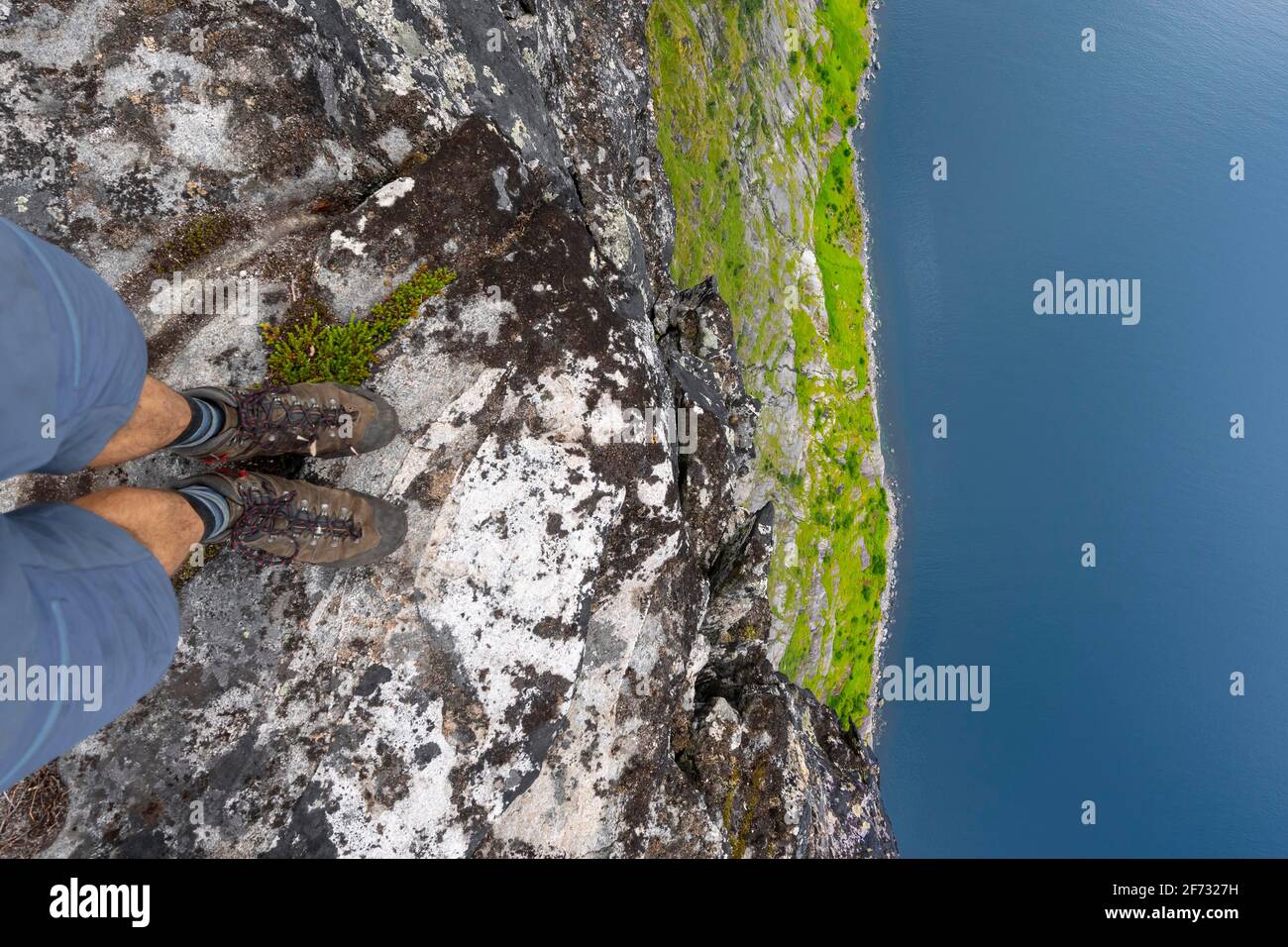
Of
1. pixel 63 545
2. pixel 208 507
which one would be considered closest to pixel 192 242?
pixel 208 507

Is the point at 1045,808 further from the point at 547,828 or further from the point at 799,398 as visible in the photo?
the point at 547,828

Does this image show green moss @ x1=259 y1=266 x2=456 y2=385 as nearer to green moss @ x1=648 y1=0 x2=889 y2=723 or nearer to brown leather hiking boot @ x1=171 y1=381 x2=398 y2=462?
brown leather hiking boot @ x1=171 y1=381 x2=398 y2=462

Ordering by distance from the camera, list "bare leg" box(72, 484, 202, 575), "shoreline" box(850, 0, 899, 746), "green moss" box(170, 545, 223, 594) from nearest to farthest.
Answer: "bare leg" box(72, 484, 202, 575)
"green moss" box(170, 545, 223, 594)
"shoreline" box(850, 0, 899, 746)

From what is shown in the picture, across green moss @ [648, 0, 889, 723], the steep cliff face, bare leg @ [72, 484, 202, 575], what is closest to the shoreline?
green moss @ [648, 0, 889, 723]

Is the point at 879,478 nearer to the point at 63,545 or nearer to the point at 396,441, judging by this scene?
the point at 396,441

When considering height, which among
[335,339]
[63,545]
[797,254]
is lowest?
[63,545]

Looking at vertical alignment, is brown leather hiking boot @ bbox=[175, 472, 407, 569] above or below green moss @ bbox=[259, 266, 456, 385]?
below

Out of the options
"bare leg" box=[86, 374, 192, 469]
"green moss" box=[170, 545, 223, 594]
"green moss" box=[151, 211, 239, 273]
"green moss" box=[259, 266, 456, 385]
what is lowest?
"green moss" box=[170, 545, 223, 594]
